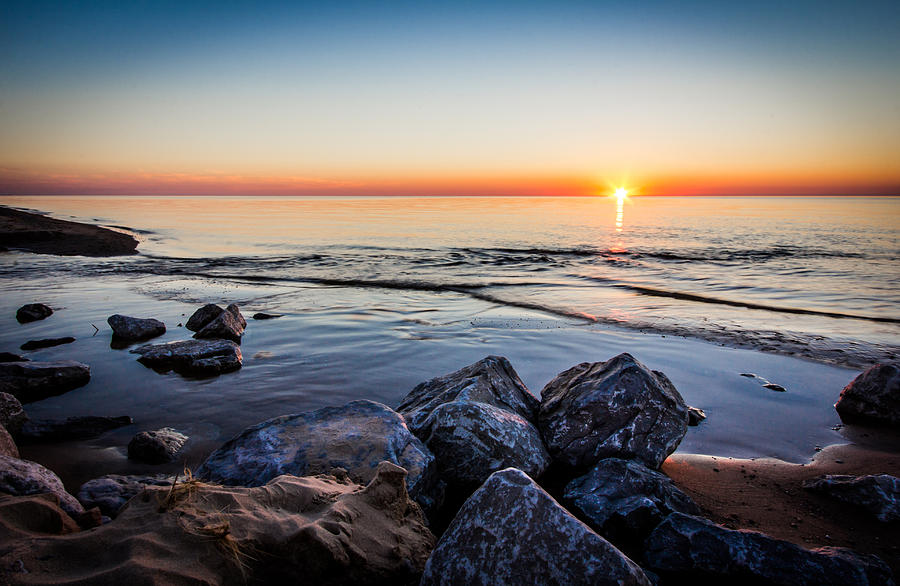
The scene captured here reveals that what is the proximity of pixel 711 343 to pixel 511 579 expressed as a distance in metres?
8.15

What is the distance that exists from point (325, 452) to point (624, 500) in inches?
84.7

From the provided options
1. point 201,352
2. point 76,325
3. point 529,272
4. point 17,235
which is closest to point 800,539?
point 201,352

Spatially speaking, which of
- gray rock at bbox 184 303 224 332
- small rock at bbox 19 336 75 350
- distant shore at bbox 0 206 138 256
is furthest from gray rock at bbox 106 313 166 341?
distant shore at bbox 0 206 138 256

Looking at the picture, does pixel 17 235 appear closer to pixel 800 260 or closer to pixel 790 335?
pixel 790 335

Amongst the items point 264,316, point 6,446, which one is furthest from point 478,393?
point 264,316

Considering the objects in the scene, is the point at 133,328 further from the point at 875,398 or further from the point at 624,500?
the point at 875,398

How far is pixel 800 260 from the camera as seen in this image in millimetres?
22188

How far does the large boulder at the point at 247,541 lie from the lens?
217 cm

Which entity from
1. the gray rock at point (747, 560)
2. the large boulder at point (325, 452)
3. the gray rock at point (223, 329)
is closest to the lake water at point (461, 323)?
the gray rock at point (223, 329)

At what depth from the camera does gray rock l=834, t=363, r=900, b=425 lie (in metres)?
5.59

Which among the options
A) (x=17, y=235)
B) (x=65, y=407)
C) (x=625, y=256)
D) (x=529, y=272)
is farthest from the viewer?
(x=17, y=235)

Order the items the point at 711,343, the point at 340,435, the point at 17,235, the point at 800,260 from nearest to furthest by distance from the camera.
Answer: the point at 340,435, the point at 711,343, the point at 800,260, the point at 17,235

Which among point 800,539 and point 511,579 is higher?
point 511,579

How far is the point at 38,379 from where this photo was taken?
623 centimetres
